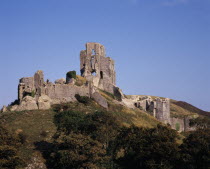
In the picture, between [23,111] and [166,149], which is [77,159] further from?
[23,111]

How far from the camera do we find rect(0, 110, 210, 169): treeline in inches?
1740

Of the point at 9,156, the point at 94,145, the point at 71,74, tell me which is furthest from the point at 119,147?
the point at 71,74

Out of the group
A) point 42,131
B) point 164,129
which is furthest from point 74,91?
point 164,129

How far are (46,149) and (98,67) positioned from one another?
133 ft

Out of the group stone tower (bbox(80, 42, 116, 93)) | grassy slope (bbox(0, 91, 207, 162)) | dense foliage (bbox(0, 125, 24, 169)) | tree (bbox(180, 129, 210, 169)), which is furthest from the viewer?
stone tower (bbox(80, 42, 116, 93))

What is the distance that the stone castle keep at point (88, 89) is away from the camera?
216ft

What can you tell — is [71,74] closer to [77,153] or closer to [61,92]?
[61,92]

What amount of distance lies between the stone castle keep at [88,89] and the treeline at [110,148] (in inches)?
509

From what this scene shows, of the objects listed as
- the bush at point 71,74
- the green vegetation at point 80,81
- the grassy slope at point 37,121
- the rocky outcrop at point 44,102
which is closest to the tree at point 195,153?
the grassy slope at point 37,121

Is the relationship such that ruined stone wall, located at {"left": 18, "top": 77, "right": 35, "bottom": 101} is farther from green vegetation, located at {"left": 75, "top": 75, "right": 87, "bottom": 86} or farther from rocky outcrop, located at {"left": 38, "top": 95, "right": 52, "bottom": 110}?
green vegetation, located at {"left": 75, "top": 75, "right": 87, "bottom": 86}

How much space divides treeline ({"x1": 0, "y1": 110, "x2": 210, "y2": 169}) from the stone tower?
3313 centimetres

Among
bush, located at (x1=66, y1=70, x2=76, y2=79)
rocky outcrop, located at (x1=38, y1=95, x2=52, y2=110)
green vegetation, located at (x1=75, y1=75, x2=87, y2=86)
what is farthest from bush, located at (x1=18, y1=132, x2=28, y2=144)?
bush, located at (x1=66, y1=70, x2=76, y2=79)

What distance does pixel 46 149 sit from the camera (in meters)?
50.1

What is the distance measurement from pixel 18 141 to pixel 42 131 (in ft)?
26.1
